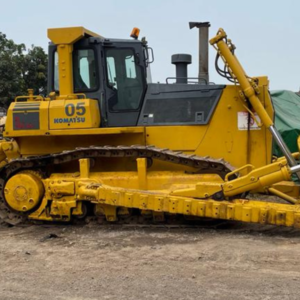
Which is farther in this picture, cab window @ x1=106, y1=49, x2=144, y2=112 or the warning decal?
cab window @ x1=106, y1=49, x2=144, y2=112

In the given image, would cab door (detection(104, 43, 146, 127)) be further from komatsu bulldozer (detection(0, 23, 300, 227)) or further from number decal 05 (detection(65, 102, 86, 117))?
number decal 05 (detection(65, 102, 86, 117))

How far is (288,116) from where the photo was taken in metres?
11.0

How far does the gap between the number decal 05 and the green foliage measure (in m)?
16.3

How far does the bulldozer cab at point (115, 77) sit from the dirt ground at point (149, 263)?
1.75 meters

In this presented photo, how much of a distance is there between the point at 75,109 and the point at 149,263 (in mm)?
2647

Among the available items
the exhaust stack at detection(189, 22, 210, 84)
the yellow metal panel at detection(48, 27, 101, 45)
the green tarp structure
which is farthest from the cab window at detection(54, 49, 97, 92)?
the exhaust stack at detection(189, 22, 210, 84)

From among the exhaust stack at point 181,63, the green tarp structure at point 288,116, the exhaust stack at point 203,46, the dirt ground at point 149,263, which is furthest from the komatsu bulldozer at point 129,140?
the exhaust stack at point 203,46

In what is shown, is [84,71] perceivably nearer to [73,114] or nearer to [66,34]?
[66,34]

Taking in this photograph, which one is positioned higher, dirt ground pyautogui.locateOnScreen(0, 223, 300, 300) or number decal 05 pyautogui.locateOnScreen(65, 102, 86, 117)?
number decal 05 pyautogui.locateOnScreen(65, 102, 86, 117)

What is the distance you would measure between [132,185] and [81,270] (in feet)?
5.97

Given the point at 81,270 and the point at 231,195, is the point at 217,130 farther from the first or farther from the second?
the point at 81,270

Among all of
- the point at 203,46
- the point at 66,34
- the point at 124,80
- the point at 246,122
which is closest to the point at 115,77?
the point at 124,80

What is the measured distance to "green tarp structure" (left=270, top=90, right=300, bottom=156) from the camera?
10.1m

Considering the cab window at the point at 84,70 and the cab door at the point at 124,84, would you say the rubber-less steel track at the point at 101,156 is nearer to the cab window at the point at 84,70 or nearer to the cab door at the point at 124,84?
the cab door at the point at 124,84
